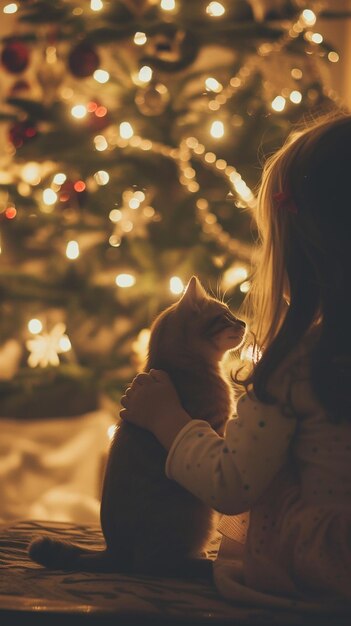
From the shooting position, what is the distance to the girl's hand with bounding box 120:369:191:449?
0.87 m

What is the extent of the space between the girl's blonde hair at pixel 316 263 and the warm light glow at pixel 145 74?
1268 millimetres

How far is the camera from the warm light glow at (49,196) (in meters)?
A: 2.14

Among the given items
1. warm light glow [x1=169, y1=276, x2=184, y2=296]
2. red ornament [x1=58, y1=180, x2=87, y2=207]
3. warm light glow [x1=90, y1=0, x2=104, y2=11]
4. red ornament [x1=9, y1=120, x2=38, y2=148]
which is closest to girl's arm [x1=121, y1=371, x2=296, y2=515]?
warm light glow [x1=169, y1=276, x2=184, y2=296]

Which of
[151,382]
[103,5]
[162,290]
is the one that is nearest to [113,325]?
[162,290]

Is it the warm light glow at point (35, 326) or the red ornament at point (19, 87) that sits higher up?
the red ornament at point (19, 87)

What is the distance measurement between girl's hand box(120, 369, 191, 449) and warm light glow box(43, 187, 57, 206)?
130cm

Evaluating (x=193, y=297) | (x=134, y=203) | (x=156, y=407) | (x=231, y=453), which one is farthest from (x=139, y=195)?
(x=231, y=453)

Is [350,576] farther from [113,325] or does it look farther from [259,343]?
[113,325]

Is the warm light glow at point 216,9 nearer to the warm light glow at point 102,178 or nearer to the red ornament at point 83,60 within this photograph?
the red ornament at point 83,60

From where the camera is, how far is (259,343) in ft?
2.82

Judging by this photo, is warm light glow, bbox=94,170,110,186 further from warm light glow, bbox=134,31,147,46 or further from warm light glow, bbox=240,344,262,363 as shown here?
warm light glow, bbox=240,344,262,363

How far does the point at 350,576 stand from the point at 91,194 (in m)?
1.48

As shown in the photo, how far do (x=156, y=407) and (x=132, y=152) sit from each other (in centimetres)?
136

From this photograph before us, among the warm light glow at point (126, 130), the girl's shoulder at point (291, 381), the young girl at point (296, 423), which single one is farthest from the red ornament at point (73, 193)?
the girl's shoulder at point (291, 381)
